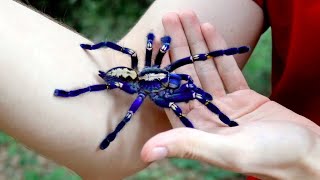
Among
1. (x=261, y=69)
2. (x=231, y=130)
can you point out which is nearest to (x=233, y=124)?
(x=231, y=130)

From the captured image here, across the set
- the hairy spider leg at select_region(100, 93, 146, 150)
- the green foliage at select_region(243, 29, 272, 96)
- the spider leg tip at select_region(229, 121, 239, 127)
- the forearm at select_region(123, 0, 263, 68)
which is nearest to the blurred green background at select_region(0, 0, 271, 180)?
the green foliage at select_region(243, 29, 272, 96)

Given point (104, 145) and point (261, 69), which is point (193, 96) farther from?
point (261, 69)

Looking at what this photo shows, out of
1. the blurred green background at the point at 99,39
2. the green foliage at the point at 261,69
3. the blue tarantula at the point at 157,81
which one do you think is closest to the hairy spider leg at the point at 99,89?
the blue tarantula at the point at 157,81

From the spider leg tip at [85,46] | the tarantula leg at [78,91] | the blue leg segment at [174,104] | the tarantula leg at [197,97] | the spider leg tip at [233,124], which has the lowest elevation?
the blue leg segment at [174,104]

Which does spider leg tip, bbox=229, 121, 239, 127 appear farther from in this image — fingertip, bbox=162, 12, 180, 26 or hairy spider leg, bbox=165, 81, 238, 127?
fingertip, bbox=162, 12, 180, 26

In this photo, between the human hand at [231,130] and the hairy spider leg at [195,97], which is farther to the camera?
the hairy spider leg at [195,97]

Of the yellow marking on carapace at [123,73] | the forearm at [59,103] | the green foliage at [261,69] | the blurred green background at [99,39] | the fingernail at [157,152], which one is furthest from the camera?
the green foliage at [261,69]

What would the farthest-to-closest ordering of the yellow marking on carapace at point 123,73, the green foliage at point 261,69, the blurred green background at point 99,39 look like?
the green foliage at point 261,69, the blurred green background at point 99,39, the yellow marking on carapace at point 123,73

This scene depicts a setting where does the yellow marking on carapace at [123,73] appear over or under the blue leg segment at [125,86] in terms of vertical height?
over

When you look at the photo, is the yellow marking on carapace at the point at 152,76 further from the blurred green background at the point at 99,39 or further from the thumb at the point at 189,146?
the blurred green background at the point at 99,39
